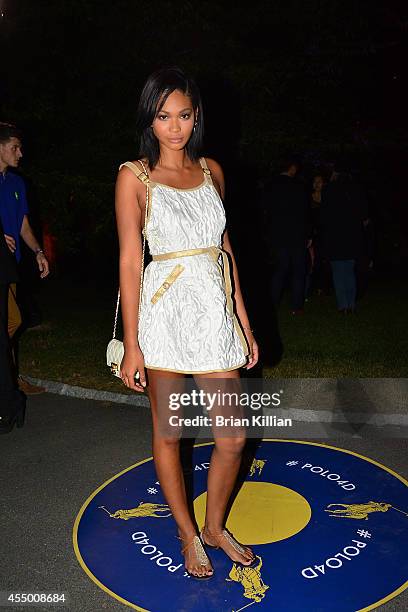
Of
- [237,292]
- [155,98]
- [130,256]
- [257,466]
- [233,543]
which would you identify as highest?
[155,98]

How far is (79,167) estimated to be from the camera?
9.11 m

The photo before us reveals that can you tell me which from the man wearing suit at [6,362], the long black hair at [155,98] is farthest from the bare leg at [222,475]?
the man wearing suit at [6,362]

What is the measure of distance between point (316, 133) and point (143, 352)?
962 cm

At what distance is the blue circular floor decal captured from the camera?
3055 mm

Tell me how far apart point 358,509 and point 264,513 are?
0.55 meters

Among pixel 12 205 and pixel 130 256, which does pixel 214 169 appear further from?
pixel 12 205

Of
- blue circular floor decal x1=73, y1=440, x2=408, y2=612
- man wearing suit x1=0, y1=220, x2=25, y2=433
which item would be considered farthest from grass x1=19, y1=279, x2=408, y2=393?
blue circular floor decal x1=73, y1=440, x2=408, y2=612

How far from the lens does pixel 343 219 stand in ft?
30.0

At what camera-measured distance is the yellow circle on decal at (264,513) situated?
11.8ft

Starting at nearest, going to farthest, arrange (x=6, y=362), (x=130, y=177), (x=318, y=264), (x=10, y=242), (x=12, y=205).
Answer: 1. (x=130, y=177)
2. (x=6, y=362)
3. (x=10, y=242)
4. (x=12, y=205)
5. (x=318, y=264)

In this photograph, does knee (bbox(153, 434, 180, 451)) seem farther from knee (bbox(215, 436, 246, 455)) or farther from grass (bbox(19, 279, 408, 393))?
grass (bbox(19, 279, 408, 393))

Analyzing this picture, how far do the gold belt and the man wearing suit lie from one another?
234cm

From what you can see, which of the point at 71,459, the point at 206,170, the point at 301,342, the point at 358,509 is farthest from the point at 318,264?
the point at 206,170

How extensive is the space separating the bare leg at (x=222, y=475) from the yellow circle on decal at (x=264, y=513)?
0.22 meters
